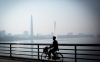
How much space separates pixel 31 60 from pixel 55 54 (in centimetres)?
180

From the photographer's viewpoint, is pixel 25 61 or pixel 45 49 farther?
pixel 25 61

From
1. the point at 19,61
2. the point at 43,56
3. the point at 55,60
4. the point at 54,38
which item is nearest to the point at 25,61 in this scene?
the point at 19,61

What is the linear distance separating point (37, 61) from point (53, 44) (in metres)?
1.58

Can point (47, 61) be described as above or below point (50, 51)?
below

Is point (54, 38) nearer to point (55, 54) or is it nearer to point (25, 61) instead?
point (55, 54)

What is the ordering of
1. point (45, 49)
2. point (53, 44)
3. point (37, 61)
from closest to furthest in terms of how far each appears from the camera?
point (53, 44), point (45, 49), point (37, 61)

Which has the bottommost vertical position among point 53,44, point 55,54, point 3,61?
point 3,61

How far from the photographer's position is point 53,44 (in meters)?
6.50

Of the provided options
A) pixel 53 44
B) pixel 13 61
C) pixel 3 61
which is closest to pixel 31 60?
pixel 13 61

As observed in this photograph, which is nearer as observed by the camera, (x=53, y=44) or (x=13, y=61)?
(x=53, y=44)

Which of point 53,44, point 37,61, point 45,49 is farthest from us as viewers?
point 37,61

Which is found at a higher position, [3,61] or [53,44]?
[53,44]

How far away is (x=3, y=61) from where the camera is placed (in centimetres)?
771

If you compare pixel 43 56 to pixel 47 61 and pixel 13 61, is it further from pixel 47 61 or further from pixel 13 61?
pixel 13 61
